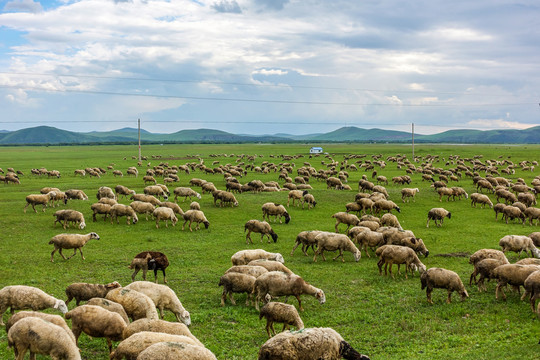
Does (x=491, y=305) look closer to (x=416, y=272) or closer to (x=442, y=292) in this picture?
(x=442, y=292)

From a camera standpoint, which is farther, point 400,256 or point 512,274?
point 400,256

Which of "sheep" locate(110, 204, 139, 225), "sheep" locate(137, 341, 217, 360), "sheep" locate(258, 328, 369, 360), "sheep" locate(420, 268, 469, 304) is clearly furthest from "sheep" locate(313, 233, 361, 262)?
"sheep" locate(110, 204, 139, 225)

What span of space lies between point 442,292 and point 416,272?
2.42 metres

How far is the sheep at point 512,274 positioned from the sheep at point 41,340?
502 inches

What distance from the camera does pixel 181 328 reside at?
9828 mm

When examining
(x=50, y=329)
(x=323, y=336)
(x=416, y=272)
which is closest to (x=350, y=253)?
(x=416, y=272)

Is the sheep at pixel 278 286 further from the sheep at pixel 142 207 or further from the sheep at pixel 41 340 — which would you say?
the sheep at pixel 142 207

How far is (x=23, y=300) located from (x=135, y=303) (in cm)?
322

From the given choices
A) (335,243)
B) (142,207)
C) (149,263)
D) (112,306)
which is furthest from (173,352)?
(142,207)

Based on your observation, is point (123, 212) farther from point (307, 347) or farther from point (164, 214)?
point (307, 347)

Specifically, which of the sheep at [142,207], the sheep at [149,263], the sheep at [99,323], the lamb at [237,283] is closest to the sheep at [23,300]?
the sheep at [99,323]

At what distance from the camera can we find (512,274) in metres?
13.6

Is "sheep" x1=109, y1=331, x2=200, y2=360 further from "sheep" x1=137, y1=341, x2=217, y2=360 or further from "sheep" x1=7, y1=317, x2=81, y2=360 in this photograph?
"sheep" x1=7, y1=317, x2=81, y2=360

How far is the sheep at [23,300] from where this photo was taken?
1157cm
